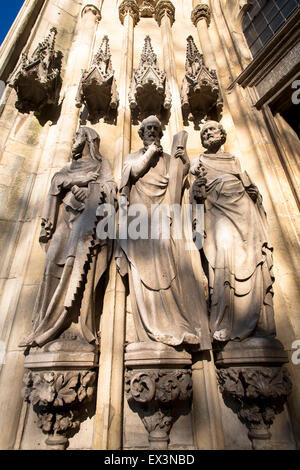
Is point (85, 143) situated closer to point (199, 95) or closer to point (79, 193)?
point (79, 193)

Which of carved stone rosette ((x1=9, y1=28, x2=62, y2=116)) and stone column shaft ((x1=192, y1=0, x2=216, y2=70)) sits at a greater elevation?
stone column shaft ((x1=192, y1=0, x2=216, y2=70))

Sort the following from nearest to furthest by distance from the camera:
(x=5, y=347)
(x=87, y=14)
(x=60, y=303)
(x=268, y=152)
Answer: (x=60, y=303) → (x=5, y=347) → (x=268, y=152) → (x=87, y=14)

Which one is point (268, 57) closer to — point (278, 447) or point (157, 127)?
point (157, 127)

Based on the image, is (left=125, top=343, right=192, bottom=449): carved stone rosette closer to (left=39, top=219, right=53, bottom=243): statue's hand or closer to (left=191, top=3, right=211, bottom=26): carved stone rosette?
(left=39, top=219, right=53, bottom=243): statue's hand

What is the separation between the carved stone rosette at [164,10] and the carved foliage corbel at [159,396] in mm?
7211

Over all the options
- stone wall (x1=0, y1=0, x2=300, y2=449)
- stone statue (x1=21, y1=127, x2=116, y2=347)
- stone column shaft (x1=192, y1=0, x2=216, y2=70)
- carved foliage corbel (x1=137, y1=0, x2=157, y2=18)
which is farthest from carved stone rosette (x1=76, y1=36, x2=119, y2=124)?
carved foliage corbel (x1=137, y1=0, x2=157, y2=18)

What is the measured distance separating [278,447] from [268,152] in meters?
3.54

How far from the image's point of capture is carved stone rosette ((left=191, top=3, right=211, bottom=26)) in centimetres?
584

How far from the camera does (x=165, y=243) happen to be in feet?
8.46

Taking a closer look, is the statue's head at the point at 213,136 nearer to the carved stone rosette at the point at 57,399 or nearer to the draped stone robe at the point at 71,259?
the draped stone robe at the point at 71,259

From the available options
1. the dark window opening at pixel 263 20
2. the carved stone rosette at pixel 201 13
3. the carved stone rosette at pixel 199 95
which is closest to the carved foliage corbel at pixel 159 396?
the carved stone rosette at pixel 199 95
